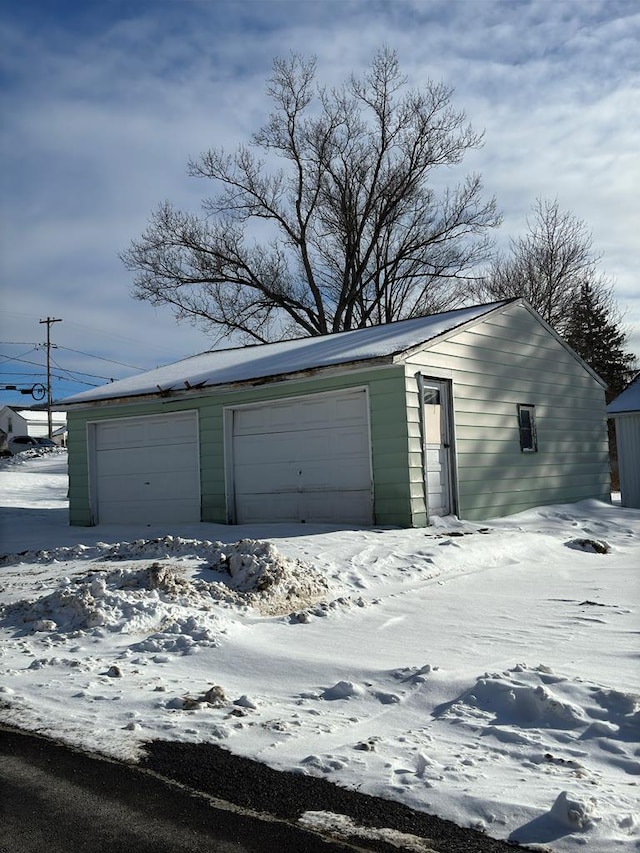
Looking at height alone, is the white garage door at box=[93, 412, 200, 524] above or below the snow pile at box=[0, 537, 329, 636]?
above

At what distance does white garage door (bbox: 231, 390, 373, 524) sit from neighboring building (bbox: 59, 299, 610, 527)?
0.02 meters

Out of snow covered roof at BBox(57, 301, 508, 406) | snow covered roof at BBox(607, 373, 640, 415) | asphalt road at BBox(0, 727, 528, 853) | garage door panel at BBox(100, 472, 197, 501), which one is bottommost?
asphalt road at BBox(0, 727, 528, 853)

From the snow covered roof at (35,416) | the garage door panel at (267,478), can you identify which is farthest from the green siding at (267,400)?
the snow covered roof at (35,416)

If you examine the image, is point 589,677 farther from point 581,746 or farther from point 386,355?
point 386,355

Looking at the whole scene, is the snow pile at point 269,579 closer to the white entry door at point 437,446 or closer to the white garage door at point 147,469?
the white entry door at point 437,446

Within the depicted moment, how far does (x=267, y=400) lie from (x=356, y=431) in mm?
1900

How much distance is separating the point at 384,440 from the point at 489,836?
8.75m

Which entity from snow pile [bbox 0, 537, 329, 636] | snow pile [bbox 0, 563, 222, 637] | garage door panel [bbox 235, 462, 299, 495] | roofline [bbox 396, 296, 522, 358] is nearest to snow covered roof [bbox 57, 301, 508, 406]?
roofline [bbox 396, 296, 522, 358]

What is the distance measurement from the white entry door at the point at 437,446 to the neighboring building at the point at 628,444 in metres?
A: 8.32

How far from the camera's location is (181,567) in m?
8.24

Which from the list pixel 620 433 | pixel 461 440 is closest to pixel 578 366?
pixel 620 433

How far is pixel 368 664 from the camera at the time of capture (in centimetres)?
536

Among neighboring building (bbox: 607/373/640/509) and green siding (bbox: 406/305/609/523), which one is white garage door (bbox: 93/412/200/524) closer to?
green siding (bbox: 406/305/609/523)

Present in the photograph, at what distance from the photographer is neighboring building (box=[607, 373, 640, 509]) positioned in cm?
1917
